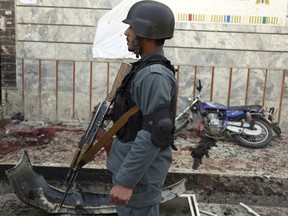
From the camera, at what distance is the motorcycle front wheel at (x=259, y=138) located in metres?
5.91

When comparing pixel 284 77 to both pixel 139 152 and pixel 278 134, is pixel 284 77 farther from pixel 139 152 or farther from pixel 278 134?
pixel 139 152

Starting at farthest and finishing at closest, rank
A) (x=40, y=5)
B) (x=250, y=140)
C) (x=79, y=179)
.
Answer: (x=40, y=5), (x=250, y=140), (x=79, y=179)

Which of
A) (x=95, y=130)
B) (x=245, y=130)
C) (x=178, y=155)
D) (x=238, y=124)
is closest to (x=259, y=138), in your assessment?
(x=245, y=130)

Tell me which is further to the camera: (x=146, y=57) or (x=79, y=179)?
(x=79, y=179)

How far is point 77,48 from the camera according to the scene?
273 inches

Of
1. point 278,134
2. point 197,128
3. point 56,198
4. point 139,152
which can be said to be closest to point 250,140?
point 278,134

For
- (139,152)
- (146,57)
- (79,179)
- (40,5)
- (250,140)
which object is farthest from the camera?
(40,5)

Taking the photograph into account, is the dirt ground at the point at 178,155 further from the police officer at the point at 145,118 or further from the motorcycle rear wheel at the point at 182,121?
the police officer at the point at 145,118

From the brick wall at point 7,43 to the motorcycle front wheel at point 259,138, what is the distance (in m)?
4.01

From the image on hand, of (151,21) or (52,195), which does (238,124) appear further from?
(151,21)

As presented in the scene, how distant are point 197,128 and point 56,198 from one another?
344 centimetres

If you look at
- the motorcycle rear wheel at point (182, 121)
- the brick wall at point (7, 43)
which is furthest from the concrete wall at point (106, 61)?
the motorcycle rear wheel at point (182, 121)

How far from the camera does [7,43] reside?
6.93 metres

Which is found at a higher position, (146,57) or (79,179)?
(146,57)
